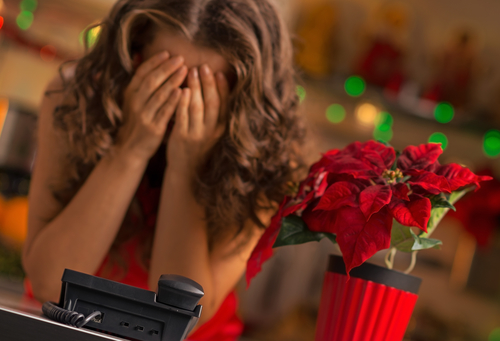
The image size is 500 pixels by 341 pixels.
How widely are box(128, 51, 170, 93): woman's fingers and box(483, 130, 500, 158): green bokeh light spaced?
1601 millimetres

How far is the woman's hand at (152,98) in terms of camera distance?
56 centimetres

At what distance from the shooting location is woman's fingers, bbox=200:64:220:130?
0.57m

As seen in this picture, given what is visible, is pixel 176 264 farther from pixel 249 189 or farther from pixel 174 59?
pixel 174 59

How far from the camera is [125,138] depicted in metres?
0.62

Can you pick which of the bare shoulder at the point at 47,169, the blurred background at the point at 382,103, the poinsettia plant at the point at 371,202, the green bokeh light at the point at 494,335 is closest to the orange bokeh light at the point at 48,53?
the blurred background at the point at 382,103

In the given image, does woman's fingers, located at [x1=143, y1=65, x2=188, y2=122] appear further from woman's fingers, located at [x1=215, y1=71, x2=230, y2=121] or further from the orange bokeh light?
the orange bokeh light

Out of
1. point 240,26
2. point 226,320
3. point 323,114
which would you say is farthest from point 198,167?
point 323,114

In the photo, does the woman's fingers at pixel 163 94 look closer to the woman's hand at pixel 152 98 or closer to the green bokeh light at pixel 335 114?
the woman's hand at pixel 152 98

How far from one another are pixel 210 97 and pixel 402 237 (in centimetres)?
31

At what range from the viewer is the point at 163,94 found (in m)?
0.57

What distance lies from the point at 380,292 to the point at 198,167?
0.33 metres

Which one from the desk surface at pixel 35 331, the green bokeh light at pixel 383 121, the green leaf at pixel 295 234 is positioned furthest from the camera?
the green bokeh light at pixel 383 121

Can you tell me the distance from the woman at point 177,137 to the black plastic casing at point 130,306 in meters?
0.26

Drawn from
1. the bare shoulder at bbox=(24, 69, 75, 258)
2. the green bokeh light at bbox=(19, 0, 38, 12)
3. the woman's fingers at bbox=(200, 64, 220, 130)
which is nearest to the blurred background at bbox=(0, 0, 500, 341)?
the green bokeh light at bbox=(19, 0, 38, 12)
